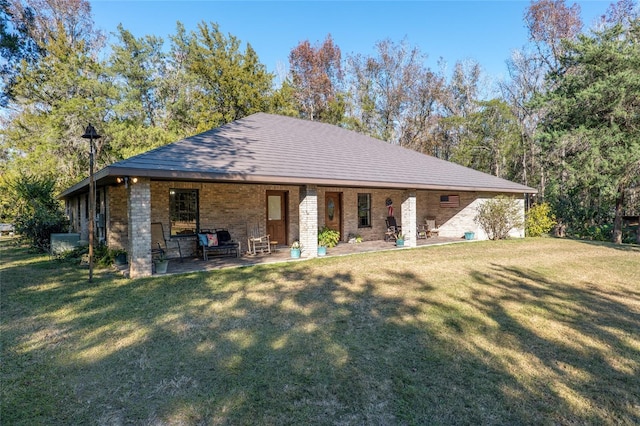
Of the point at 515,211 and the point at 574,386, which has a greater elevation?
the point at 515,211

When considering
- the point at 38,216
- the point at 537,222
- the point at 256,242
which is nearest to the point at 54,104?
the point at 38,216

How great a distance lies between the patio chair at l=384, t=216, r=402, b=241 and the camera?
13.6m

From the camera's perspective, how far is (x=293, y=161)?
10031 millimetres

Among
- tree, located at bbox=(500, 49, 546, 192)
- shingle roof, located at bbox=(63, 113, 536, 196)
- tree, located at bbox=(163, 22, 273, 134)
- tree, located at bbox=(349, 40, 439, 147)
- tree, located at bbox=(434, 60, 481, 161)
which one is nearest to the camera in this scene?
shingle roof, located at bbox=(63, 113, 536, 196)

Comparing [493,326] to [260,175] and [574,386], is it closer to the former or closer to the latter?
[574,386]

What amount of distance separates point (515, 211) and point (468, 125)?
45.5 ft

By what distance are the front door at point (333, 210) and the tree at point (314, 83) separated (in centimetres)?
1450

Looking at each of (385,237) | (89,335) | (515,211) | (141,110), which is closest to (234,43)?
(141,110)

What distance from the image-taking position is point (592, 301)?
5.55 meters

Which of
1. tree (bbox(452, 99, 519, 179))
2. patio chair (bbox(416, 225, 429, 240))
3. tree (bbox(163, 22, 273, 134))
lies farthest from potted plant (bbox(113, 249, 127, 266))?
tree (bbox(452, 99, 519, 179))

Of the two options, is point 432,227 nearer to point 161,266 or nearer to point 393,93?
point 161,266

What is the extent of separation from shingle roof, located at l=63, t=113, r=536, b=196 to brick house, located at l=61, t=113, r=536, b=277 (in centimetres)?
3

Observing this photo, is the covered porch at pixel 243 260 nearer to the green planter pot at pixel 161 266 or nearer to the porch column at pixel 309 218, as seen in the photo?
the green planter pot at pixel 161 266

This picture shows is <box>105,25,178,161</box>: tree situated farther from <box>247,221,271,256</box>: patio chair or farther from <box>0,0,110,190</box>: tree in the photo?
<box>247,221,271,256</box>: patio chair
